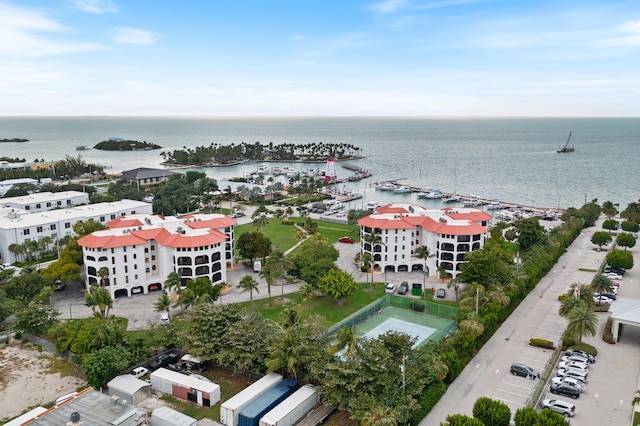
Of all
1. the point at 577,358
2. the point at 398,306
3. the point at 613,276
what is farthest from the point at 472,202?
the point at 577,358

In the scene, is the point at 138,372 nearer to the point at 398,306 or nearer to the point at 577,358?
the point at 398,306

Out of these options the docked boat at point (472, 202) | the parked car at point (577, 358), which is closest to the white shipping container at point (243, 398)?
the parked car at point (577, 358)

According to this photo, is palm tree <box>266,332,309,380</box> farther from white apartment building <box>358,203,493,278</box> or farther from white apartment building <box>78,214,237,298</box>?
white apartment building <box>358,203,493,278</box>

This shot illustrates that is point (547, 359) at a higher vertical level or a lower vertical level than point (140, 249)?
lower

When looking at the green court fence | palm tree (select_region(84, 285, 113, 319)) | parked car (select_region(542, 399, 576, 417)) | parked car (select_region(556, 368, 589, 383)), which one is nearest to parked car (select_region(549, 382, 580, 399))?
parked car (select_region(542, 399, 576, 417))

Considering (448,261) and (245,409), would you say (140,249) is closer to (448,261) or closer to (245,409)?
(245,409)

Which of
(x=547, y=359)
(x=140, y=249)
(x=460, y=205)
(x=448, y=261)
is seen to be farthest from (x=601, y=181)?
(x=140, y=249)
